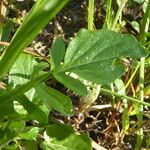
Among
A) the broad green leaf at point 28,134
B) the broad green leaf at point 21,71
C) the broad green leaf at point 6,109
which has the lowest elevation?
the broad green leaf at point 28,134

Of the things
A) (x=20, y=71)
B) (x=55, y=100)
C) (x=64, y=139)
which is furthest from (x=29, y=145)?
(x=55, y=100)

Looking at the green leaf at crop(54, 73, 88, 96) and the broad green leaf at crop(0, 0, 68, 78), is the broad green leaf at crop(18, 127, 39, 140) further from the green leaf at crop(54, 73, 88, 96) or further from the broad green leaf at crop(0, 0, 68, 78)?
the broad green leaf at crop(0, 0, 68, 78)

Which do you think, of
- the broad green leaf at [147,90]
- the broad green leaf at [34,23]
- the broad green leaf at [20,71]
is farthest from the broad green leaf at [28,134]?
the broad green leaf at [147,90]

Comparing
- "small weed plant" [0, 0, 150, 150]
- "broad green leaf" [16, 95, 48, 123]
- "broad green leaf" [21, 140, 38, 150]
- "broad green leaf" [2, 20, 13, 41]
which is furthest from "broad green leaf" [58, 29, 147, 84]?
"broad green leaf" [2, 20, 13, 41]

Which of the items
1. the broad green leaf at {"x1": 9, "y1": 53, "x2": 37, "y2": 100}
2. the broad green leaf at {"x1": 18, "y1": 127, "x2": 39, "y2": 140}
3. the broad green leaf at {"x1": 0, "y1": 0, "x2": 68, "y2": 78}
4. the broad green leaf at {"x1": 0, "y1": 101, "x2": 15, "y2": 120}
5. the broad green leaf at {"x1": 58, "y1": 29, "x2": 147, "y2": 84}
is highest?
the broad green leaf at {"x1": 0, "y1": 0, "x2": 68, "y2": 78}

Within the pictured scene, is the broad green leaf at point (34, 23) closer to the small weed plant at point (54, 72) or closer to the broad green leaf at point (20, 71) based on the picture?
the small weed plant at point (54, 72)

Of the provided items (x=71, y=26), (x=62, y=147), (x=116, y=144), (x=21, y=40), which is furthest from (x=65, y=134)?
(x=71, y=26)
